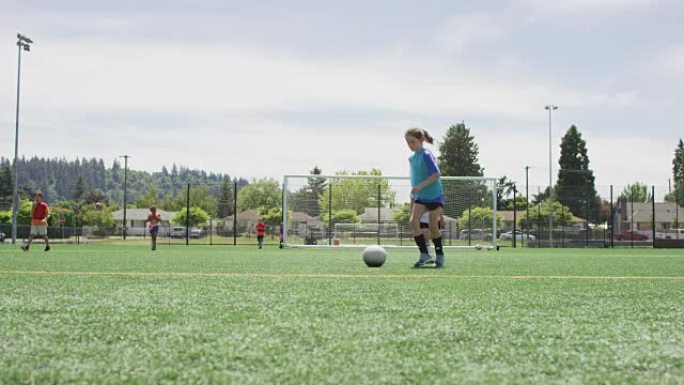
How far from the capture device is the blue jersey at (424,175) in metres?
8.96

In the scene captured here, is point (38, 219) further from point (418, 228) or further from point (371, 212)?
point (371, 212)

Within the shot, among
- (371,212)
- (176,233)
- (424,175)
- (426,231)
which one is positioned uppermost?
(424,175)

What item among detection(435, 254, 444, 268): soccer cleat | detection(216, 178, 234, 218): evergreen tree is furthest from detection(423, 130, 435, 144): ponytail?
detection(216, 178, 234, 218): evergreen tree

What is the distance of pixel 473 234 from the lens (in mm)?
29719

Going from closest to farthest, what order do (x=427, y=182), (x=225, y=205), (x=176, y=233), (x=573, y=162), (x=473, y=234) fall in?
(x=427, y=182) → (x=473, y=234) → (x=176, y=233) → (x=573, y=162) → (x=225, y=205)

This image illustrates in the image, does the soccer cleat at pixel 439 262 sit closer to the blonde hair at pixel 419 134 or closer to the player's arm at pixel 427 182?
the player's arm at pixel 427 182

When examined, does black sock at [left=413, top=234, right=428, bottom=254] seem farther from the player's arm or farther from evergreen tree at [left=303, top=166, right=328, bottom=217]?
evergreen tree at [left=303, top=166, right=328, bottom=217]

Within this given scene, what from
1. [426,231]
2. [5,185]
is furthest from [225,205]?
[426,231]

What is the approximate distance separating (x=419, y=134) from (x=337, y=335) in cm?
618

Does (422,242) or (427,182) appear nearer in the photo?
(427,182)

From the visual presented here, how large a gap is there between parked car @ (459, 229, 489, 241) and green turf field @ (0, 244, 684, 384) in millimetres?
24354

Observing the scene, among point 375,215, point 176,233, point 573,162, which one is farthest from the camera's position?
point 573,162

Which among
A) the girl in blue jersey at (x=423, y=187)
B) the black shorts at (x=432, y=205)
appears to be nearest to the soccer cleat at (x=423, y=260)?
the girl in blue jersey at (x=423, y=187)

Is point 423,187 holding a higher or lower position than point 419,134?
lower
